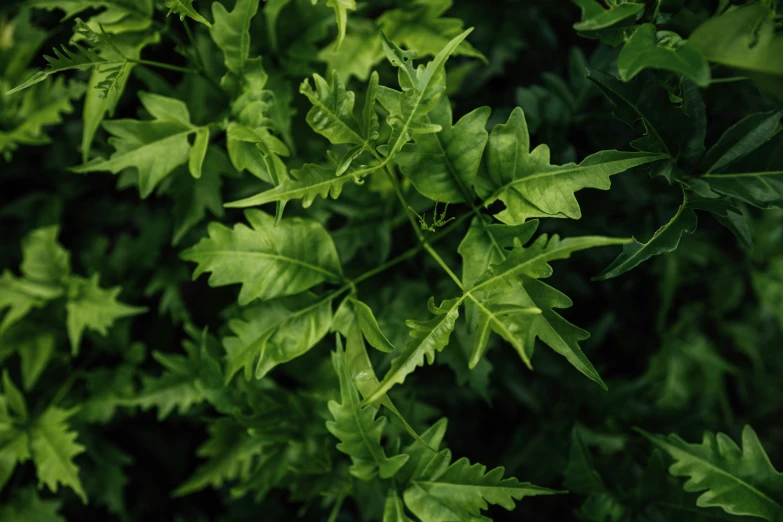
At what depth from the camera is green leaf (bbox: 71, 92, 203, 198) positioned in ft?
4.00

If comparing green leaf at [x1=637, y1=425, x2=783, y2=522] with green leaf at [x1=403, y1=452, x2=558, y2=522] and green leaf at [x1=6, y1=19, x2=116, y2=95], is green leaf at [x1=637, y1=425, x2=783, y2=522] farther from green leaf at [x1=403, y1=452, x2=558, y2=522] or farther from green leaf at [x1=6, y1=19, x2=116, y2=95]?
green leaf at [x1=6, y1=19, x2=116, y2=95]

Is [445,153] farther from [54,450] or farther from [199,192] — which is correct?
[54,450]

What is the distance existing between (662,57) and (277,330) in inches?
31.3

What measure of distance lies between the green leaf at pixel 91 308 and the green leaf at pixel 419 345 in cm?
83

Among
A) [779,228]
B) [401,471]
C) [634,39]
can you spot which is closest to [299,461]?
[401,471]

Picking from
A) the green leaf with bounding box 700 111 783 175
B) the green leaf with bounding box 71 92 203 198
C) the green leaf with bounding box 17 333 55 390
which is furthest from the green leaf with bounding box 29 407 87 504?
the green leaf with bounding box 700 111 783 175

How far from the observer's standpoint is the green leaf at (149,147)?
4.00 feet

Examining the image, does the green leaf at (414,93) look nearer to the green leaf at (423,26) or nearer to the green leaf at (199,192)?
the green leaf at (423,26)

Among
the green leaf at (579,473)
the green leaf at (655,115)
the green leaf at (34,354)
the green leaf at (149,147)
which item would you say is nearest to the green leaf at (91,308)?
the green leaf at (34,354)

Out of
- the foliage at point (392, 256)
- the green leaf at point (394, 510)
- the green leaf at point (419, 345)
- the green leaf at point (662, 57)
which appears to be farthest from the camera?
the green leaf at point (394, 510)

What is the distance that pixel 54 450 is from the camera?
148cm

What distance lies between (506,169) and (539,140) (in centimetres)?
45

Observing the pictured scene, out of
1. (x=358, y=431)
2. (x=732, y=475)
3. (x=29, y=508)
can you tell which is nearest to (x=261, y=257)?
(x=358, y=431)

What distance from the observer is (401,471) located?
1166 mm
